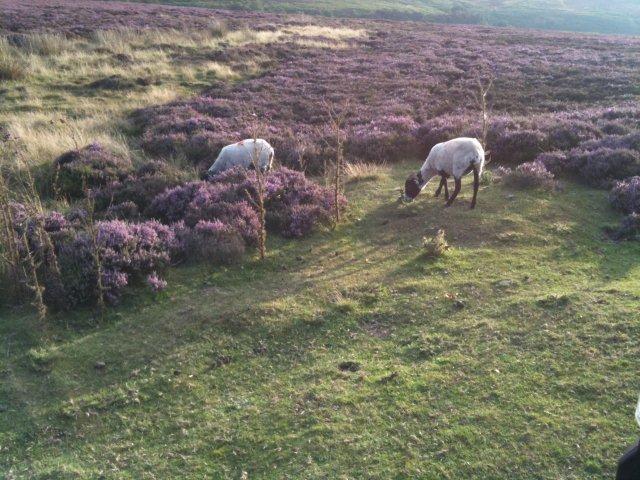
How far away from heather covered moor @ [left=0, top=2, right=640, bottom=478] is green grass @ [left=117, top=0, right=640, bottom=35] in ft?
187

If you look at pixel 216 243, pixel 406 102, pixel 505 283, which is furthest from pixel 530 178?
pixel 406 102

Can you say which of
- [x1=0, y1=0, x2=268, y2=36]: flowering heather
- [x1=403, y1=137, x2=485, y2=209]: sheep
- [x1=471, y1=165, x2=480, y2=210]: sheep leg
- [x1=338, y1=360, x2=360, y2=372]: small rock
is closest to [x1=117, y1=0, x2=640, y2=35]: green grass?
[x1=0, y1=0, x2=268, y2=36]: flowering heather

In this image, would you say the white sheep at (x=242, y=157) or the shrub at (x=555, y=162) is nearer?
the white sheep at (x=242, y=157)

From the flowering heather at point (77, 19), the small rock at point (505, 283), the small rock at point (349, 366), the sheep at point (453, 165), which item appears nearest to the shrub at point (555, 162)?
the sheep at point (453, 165)

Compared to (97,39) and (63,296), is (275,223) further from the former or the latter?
(97,39)

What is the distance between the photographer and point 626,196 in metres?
10.6

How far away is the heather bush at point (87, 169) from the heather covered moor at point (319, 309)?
0.06 m

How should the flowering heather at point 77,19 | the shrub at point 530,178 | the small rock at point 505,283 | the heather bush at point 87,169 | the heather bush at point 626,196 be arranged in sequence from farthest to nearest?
the flowering heather at point 77,19
the heather bush at point 87,169
the shrub at point 530,178
the heather bush at point 626,196
the small rock at point 505,283

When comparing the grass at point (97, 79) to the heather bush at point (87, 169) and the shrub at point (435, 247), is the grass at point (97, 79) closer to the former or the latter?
the heather bush at point (87, 169)

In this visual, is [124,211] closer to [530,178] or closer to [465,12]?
[530,178]

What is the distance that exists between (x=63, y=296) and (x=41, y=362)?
4.21 feet

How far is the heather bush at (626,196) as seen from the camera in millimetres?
10320

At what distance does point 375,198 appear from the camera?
1148cm

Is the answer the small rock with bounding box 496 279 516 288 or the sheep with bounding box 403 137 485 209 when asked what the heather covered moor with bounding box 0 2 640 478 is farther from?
the sheep with bounding box 403 137 485 209
